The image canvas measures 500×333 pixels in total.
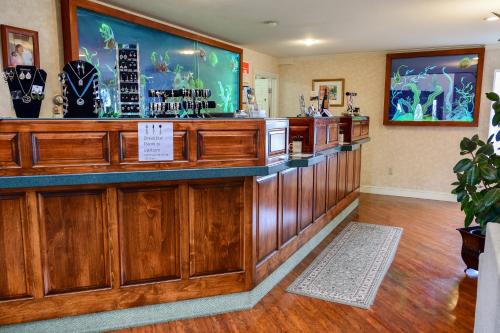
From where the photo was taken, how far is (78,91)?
7.60 ft

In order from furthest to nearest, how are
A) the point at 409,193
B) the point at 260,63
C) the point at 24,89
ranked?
the point at 260,63 → the point at 409,193 → the point at 24,89

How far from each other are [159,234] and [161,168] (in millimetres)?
471

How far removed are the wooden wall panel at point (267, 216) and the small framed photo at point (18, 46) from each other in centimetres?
230

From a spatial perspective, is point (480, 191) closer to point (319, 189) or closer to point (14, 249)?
point (319, 189)

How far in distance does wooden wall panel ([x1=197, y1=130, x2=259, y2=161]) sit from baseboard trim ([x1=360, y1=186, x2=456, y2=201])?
5.03 metres

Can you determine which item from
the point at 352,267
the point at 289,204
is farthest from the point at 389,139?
the point at 289,204

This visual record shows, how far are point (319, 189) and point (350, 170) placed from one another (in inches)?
59.5

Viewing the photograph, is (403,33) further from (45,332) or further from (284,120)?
(45,332)

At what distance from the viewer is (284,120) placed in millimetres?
A: 3031

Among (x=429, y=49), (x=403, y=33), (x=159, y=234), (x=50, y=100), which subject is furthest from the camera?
(x=429, y=49)

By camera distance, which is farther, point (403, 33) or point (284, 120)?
point (403, 33)

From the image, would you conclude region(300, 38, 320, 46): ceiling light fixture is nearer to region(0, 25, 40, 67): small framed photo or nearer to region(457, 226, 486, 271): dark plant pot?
region(457, 226, 486, 271): dark plant pot

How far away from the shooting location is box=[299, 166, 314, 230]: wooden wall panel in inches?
144

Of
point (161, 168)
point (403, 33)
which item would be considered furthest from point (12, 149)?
point (403, 33)
